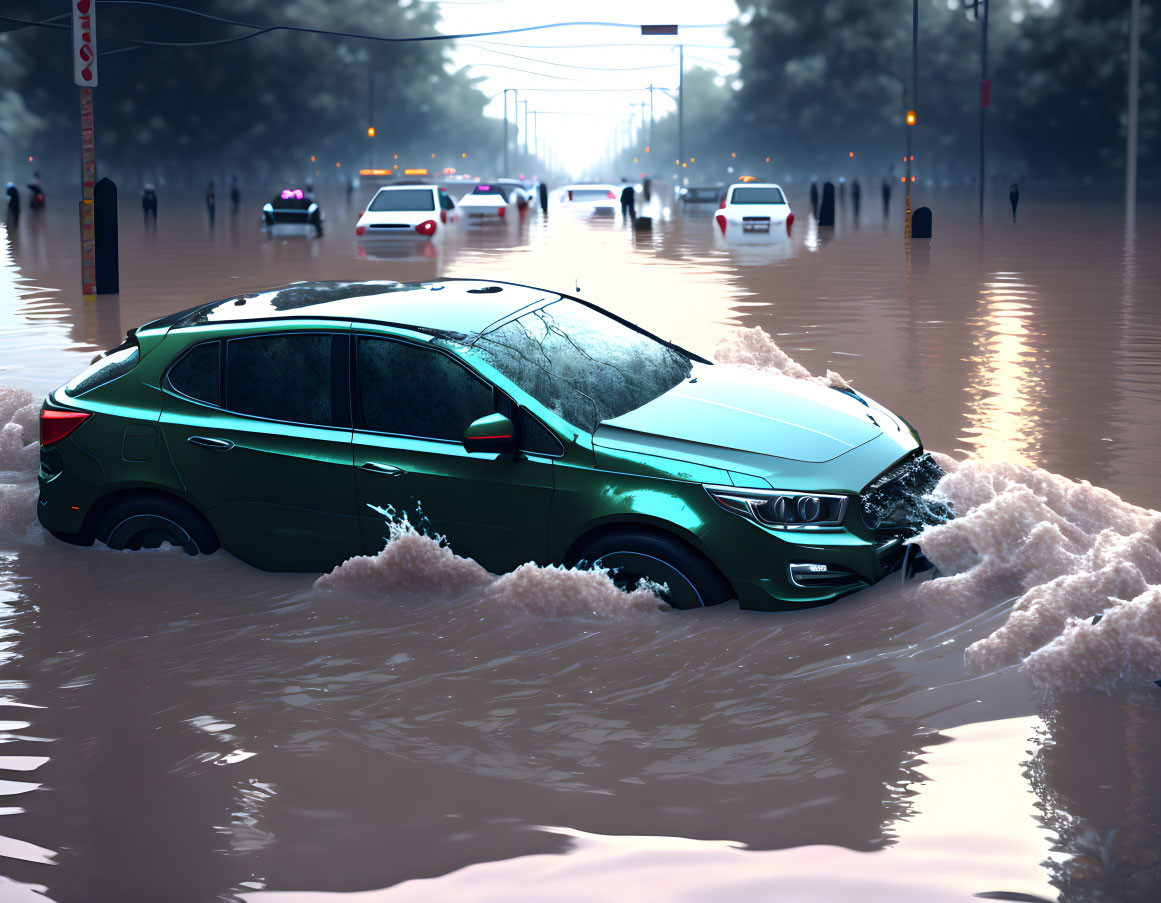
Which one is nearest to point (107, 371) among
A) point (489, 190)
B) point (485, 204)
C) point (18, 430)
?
point (18, 430)

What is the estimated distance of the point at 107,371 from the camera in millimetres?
7141

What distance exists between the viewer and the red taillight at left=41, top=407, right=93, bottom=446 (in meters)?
7.03

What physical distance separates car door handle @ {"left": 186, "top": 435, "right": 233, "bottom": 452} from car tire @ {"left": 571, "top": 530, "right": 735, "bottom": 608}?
1.91m

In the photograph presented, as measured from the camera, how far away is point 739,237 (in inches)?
1387

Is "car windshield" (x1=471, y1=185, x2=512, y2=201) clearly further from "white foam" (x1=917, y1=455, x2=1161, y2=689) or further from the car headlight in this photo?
the car headlight

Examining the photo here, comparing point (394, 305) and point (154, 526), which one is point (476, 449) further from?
point (154, 526)

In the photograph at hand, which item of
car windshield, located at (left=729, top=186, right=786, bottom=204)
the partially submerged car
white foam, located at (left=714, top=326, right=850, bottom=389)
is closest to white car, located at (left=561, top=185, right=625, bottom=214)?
car windshield, located at (left=729, top=186, right=786, bottom=204)

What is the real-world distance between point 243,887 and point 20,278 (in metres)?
20.9

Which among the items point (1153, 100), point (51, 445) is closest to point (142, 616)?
point (51, 445)

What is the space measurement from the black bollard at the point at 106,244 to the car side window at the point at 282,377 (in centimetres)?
1325

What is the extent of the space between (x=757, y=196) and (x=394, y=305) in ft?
106

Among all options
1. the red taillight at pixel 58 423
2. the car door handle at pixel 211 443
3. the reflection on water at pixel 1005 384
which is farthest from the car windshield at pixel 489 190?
the car door handle at pixel 211 443

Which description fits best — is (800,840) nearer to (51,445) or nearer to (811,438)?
(811,438)

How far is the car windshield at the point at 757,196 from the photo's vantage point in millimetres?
37750
